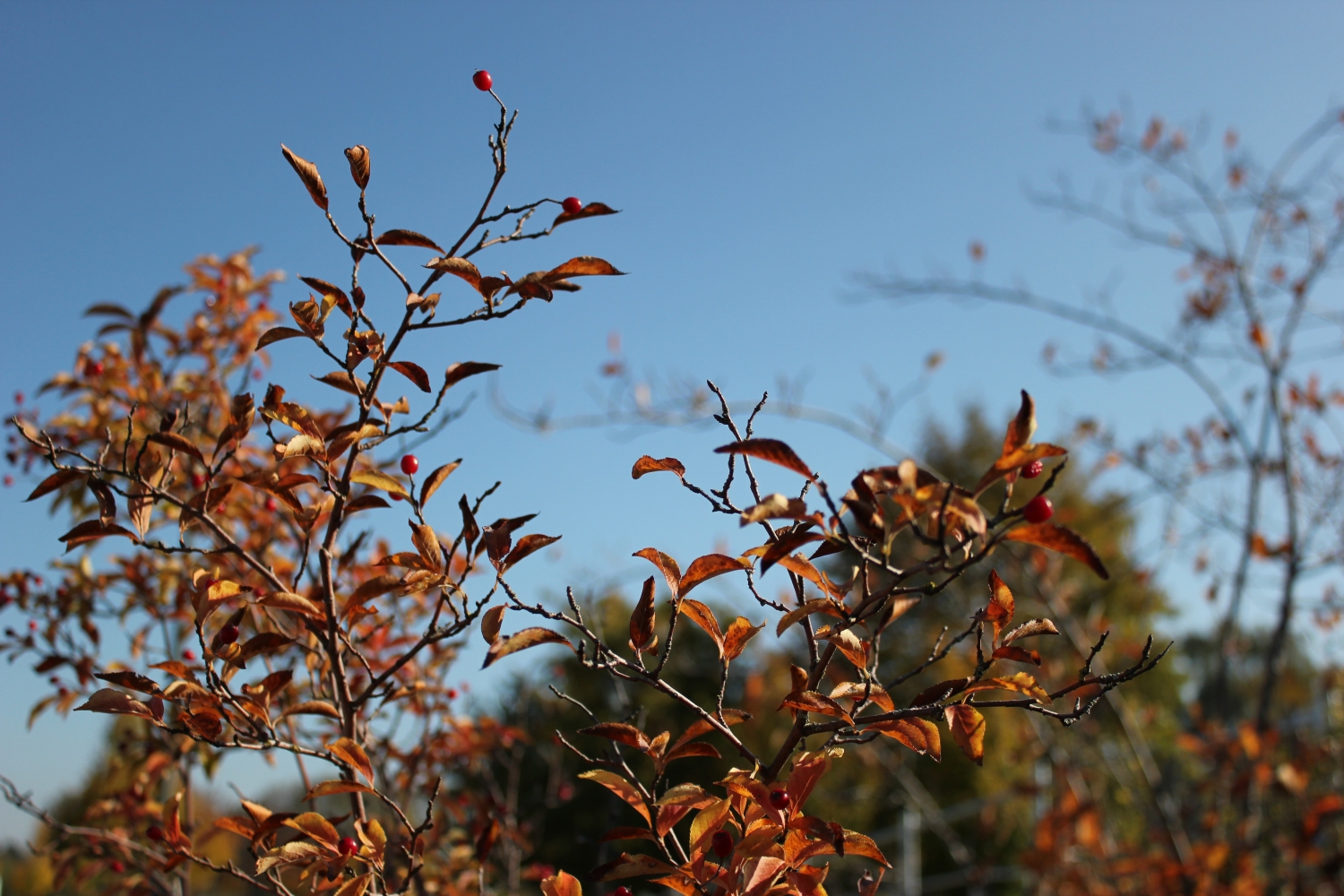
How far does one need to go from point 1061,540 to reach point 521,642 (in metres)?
0.55

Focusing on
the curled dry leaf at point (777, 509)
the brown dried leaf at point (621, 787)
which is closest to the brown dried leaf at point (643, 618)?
the brown dried leaf at point (621, 787)

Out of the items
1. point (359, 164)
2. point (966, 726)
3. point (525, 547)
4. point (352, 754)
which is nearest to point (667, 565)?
point (525, 547)

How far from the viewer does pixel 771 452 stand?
817 millimetres

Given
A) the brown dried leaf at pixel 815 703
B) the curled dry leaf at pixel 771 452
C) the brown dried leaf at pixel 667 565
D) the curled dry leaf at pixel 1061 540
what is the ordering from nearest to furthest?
the curled dry leaf at pixel 1061 540 → the curled dry leaf at pixel 771 452 → the brown dried leaf at pixel 815 703 → the brown dried leaf at pixel 667 565

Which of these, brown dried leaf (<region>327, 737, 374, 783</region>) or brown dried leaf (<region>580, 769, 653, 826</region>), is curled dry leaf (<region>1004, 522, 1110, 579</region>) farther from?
brown dried leaf (<region>327, 737, 374, 783</region>)

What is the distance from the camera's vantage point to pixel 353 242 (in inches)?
43.1

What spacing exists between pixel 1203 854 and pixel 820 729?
300 cm

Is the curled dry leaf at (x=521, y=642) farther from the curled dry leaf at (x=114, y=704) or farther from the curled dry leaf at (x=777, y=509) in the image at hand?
the curled dry leaf at (x=114, y=704)

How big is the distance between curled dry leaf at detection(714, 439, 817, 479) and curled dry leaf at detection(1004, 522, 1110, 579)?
20cm

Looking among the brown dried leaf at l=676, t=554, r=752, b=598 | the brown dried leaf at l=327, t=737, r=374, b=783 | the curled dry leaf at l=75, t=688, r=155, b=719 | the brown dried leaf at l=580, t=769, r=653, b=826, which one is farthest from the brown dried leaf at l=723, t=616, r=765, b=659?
the curled dry leaf at l=75, t=688, r=155, b=719

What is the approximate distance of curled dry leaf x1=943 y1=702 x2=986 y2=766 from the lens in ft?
3.10

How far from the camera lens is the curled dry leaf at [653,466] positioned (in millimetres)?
963

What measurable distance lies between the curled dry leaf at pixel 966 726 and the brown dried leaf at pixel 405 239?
84cm

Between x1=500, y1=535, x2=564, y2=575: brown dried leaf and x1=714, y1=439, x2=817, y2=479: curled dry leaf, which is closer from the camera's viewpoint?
x1=714, y1=439, x2=817, y2=479: curled dry leaf
